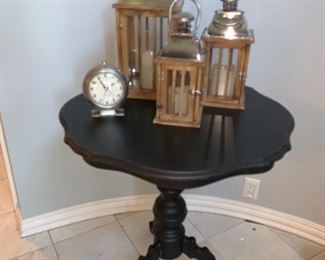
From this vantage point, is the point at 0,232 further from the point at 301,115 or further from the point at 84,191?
the point at 301,115

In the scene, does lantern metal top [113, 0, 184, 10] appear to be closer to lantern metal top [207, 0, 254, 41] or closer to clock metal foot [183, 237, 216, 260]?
lantern metal top [207, 0, 254, 41]

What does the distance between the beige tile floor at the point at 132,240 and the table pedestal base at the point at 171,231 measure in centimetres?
18

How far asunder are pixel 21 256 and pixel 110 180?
51cm

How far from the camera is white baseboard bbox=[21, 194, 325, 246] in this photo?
179 cm

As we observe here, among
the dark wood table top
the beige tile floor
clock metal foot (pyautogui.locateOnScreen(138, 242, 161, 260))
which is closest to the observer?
the dark wood table top

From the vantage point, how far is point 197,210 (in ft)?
6.42

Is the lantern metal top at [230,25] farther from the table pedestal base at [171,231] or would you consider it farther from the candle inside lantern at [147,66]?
the table pedestal base at [171,231]

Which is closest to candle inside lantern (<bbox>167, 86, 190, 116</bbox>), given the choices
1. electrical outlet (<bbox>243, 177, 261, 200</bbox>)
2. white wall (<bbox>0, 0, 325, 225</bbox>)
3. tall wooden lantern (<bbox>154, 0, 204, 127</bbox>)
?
tall wooden lantern (<bbox>154, 0, 204, 127</bbox>)

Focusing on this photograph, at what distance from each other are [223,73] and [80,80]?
651 mm

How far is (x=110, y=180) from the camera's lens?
72.9 inches

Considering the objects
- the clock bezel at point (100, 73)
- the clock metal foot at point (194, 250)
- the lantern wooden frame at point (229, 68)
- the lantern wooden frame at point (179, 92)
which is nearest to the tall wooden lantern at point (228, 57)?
the lantern wooden frame at point (229, 68)

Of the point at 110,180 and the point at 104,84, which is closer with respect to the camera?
the point at 104,84

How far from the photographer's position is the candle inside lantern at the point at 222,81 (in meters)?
1.22

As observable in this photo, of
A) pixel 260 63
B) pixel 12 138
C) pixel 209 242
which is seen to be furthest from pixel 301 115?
pixel 12 138
